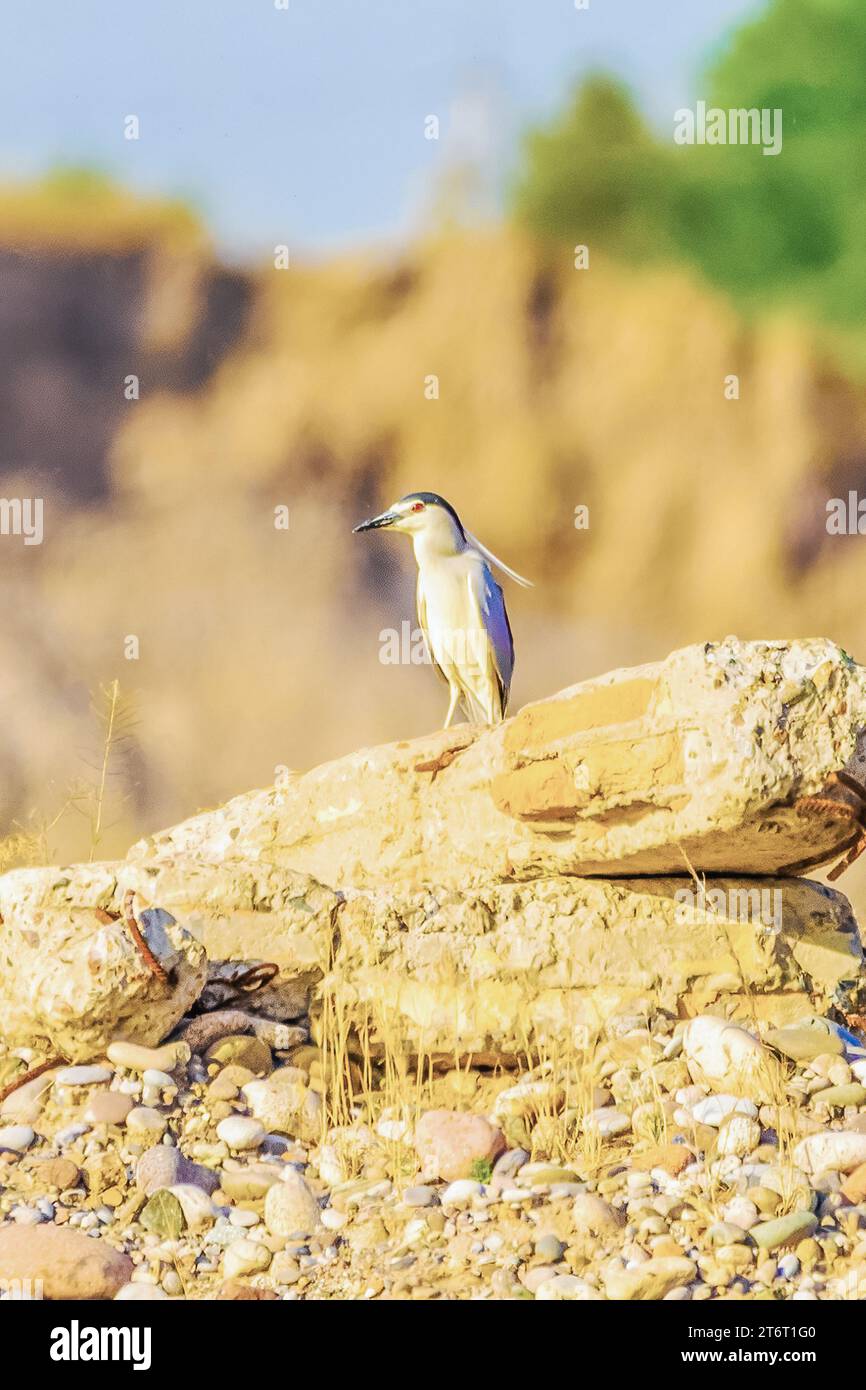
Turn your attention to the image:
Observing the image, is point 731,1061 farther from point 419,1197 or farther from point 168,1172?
point 168,1172

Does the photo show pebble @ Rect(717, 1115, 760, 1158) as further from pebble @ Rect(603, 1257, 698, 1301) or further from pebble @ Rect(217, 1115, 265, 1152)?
pebble @ Rect(217, 1115, 265, 1152)

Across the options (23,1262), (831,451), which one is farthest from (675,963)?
(831,451)

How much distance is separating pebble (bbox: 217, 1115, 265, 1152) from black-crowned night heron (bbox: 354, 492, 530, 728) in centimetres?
317

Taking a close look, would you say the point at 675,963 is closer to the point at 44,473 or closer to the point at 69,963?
the point at 69,963

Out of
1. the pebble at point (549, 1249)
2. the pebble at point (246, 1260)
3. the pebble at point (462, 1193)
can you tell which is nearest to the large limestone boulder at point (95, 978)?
the pebble at point (246, 1260)

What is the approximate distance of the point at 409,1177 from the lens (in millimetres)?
3795

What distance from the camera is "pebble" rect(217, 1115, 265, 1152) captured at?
384 cm

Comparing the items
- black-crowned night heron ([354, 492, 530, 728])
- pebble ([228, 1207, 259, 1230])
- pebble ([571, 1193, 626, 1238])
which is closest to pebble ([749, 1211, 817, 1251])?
pebble ([571, 1193, 626, 1238])

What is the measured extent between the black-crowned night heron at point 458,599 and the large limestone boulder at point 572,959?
91.7 inches

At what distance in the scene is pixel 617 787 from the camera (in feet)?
13.9

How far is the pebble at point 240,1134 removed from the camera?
3.84 m

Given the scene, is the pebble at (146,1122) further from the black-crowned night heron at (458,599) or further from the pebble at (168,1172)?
the black-crowned night heron at (458,599)

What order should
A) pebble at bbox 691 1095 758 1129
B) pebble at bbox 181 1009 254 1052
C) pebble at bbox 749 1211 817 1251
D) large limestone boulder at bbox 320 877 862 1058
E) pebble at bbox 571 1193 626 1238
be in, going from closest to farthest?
pebble at bbox 749 1211 817 1251 → pebble at bbox 571 1193 626 1238 → pebble at bbox 691 1095 758 1129 → pebble at bbox 181 1009 254 1052 → large limestone boulder at bbox 320 877 862 1058

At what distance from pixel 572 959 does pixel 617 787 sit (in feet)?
1.95
